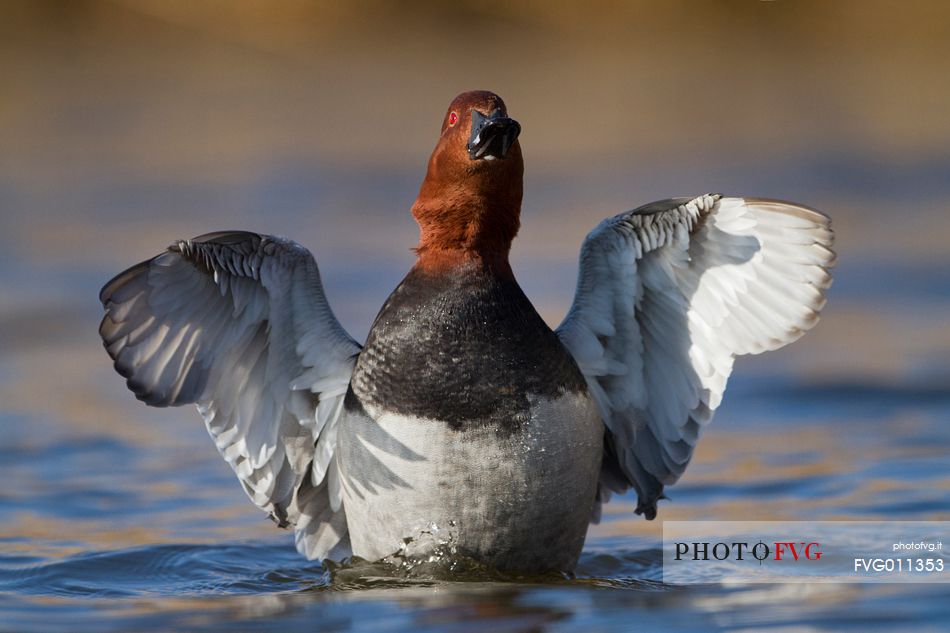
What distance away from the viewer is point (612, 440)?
7020mm

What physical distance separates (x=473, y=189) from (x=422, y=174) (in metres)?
10.5

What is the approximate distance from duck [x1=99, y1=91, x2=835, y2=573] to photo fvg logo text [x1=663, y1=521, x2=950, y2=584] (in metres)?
0.40

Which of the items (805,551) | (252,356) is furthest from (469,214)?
(805,551)

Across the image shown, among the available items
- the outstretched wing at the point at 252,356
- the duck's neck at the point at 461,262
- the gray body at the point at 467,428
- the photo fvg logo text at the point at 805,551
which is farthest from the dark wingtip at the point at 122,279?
the photo fvg logo text at the point at 805,551

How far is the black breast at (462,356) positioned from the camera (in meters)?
5.93

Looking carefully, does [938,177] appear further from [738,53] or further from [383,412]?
[383,412]

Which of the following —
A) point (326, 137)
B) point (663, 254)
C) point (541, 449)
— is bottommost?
point (541, 449)

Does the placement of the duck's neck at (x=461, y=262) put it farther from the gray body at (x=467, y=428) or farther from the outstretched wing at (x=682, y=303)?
the outstretched wing at (x=682, y=303)

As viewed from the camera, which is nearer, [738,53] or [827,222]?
[827,222]

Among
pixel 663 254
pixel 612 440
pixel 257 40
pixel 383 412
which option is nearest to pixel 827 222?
pixel 663 254

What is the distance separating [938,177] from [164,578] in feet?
38.8

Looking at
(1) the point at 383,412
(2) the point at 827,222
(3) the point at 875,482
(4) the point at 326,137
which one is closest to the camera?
(1) the point at 383,412

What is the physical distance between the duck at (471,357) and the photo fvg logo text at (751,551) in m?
0.34

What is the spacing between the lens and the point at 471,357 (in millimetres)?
5953
